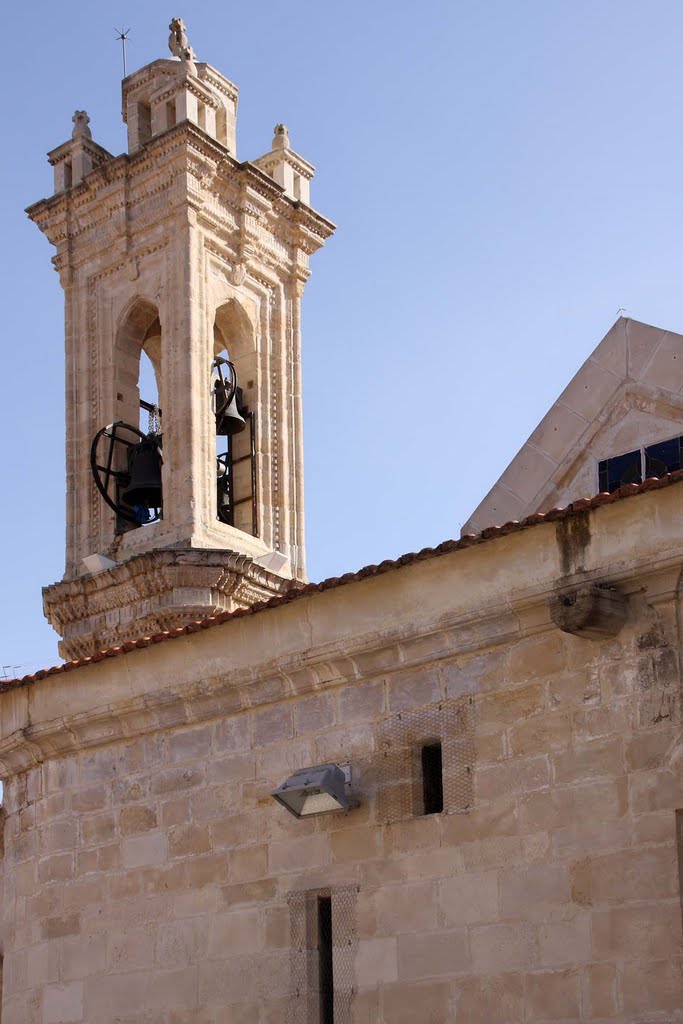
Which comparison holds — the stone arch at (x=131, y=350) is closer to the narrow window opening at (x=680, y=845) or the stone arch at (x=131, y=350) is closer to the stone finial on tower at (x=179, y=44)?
the stone finial on tower at (x=179, y=44)

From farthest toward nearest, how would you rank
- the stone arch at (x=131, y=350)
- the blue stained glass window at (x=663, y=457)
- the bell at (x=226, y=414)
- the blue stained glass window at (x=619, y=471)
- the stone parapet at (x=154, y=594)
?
the stone arch at (x=131, y=350) → the bell at (x=226, y=414) → the stone parapet at (x=154, y=594) → the blue stained glass window at (x=619, y=471) → the blue stained glass window at (x=663, y=457)

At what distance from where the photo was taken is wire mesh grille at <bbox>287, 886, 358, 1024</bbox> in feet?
44.7

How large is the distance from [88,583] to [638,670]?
16.3 m

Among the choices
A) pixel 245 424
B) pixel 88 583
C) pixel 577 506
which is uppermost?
pixel 245 424

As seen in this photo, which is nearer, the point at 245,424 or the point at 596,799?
the point at 596,799

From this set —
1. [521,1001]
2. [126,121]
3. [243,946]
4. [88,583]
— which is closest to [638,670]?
[521,1001]

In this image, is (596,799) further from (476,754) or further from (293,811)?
(293,811)

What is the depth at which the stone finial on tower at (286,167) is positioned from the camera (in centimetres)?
3197

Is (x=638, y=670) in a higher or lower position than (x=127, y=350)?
lower

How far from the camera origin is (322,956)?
13.9 m

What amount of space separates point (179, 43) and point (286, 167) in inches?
106

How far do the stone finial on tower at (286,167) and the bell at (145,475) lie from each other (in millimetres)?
5223

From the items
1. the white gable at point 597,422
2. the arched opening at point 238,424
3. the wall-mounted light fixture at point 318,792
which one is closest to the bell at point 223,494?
the arched opening at point 238,424

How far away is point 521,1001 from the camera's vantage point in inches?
493
